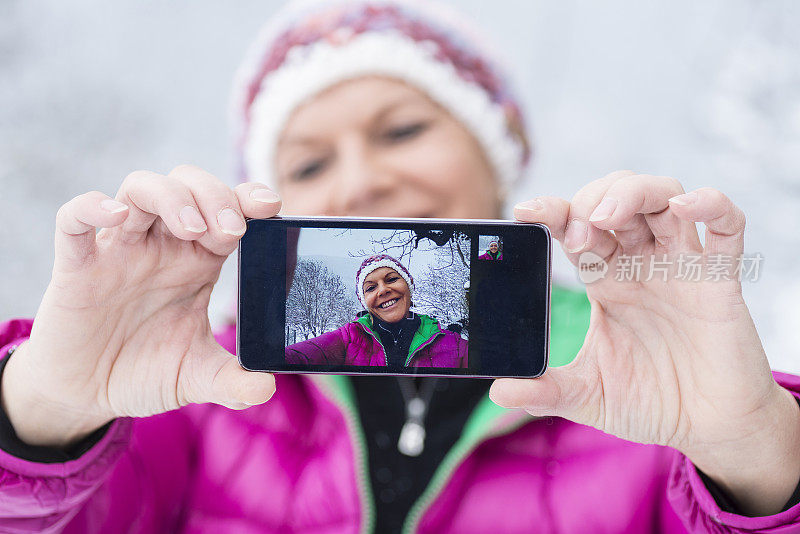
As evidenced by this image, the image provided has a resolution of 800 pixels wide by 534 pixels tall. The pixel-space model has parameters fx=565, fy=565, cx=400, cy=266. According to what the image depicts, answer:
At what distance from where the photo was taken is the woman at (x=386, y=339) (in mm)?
495

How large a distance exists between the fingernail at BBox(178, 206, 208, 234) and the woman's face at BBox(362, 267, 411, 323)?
144mm

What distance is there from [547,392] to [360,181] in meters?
0.43

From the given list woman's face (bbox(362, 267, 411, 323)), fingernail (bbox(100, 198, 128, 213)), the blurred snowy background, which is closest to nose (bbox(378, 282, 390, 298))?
woman's face (bbox(362, 267, 411, 323))

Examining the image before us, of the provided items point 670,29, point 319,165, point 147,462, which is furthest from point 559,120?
point 147,462

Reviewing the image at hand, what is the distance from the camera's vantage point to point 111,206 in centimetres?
44

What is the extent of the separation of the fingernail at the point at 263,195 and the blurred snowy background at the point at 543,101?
0.76m

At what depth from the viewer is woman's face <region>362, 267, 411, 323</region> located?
19.5 inches

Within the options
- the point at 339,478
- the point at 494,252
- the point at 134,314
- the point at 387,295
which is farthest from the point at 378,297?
the point at 339,478

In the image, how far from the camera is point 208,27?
1.24 meters

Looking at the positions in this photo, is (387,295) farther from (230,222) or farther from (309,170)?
(309,170)

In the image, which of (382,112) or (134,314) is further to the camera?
(382,112)

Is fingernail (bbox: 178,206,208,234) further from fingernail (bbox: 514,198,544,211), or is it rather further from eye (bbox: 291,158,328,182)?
eye (bbox: 291,158,328,182)

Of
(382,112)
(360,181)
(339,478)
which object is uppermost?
(382,112)

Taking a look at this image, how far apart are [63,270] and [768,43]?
132cm
